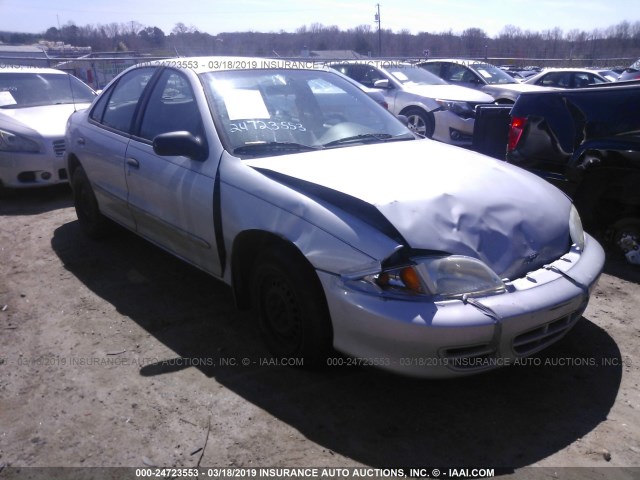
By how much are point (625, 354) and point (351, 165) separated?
200 centimetres

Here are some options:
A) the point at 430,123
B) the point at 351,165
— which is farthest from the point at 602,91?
the point at 430,123

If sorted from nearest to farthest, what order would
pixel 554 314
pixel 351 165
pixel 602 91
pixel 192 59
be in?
pixel 554 314 → pixel 351 165 → pixel 192 59 → pixel 602 91

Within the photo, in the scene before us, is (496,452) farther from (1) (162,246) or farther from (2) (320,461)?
(1) (162,246)

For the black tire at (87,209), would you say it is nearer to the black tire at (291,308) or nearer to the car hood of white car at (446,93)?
the black tire at (291,308)

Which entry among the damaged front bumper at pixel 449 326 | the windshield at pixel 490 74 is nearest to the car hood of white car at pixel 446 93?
the windshield at pixel 490 74

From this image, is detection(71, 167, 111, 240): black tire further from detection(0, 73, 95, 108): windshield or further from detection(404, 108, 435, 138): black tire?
detection(404, 108, 435, 138): black tire

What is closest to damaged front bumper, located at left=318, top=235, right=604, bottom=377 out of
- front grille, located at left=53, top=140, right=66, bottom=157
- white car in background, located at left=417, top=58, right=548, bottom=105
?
front grille, located at left=53, top=140, right=66, bottom=157

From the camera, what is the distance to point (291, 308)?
116 inches

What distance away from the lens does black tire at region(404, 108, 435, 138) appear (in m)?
10.1

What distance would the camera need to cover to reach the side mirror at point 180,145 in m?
3.30

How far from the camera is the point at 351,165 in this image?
316 cm

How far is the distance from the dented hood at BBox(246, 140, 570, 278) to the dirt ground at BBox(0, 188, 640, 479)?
2.41ft

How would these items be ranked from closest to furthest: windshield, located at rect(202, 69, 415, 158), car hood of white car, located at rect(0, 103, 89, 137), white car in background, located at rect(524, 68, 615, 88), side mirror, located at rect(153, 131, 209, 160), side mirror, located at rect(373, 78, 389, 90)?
side mirror, located at rect(153, 131, 209, 160), windshield, located at rect(202, 69, 415, 158), car hood of white car, located at rect(0, 103, 89, 137), side mirror, located at rect(373, 78, 389, 90), white car in background, located at rect(524, 68, 615, 88)

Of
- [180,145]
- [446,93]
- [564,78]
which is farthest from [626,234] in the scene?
[564,78]
